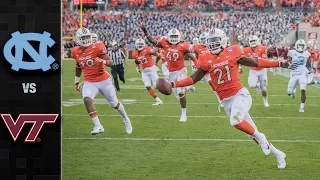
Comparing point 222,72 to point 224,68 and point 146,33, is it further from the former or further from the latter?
point 146,33

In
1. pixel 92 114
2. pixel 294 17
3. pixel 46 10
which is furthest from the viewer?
pixel 294 17

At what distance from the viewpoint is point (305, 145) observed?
9.66m

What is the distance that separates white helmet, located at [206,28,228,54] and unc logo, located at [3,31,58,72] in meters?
4.08

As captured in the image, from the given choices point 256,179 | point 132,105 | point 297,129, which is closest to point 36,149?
point 256,179

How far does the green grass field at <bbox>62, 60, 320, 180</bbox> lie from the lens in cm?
756

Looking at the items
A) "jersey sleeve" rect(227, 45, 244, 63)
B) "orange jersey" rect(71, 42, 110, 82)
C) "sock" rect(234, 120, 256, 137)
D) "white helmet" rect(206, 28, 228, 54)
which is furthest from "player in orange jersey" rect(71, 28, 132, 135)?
"sock" rect(234, 120, 256, 137)

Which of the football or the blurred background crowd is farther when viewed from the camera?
the blurred background crowd

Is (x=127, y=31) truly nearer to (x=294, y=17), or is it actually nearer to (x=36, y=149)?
(x=294, y=17)

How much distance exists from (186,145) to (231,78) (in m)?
1.85

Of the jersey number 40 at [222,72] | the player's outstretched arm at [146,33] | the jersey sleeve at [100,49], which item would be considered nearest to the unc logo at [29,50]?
the jersey number 40 at [222,72]

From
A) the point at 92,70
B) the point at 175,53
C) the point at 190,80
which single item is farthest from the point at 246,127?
the point at 175,53

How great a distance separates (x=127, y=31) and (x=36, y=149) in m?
42.3

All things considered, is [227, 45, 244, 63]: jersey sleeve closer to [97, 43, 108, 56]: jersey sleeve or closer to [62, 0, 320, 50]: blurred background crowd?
[97, 43, 108, 56]: jersey sleeve

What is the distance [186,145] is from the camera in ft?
31.4
